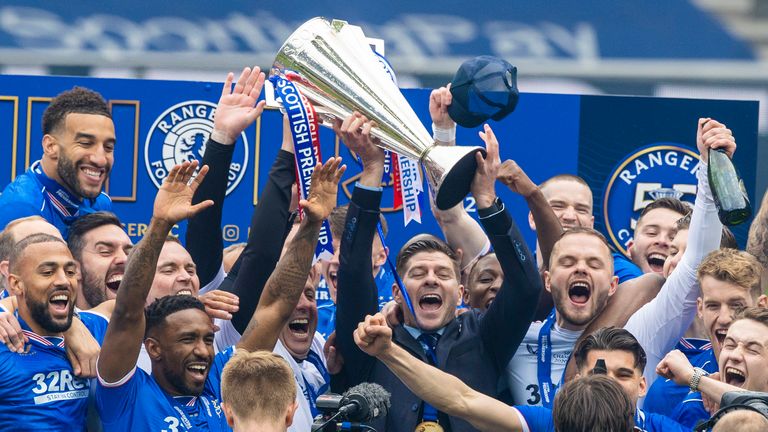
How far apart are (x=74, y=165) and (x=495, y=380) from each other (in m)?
1.81

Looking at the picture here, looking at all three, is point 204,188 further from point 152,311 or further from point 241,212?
point 241,212

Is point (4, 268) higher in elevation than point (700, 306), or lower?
higher

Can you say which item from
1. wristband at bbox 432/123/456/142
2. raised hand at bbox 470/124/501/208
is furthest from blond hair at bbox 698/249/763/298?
wristband at bbox 432/123/456/142

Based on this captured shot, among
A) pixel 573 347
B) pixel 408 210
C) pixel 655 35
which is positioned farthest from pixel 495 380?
pixel 655 35

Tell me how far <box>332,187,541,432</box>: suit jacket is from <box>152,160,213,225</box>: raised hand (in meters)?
0.67

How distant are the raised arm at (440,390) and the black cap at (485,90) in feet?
3.10

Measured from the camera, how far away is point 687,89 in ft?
25.7

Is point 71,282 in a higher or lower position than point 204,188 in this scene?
lower

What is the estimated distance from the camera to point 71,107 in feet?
18.2

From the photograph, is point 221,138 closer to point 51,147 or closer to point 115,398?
point 51,147

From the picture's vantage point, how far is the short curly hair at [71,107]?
5543 millimetres

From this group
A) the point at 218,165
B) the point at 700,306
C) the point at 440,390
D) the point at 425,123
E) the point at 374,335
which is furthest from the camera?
the point at 425,123

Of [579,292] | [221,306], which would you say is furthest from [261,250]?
[579,292]

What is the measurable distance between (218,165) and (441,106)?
86 cm
